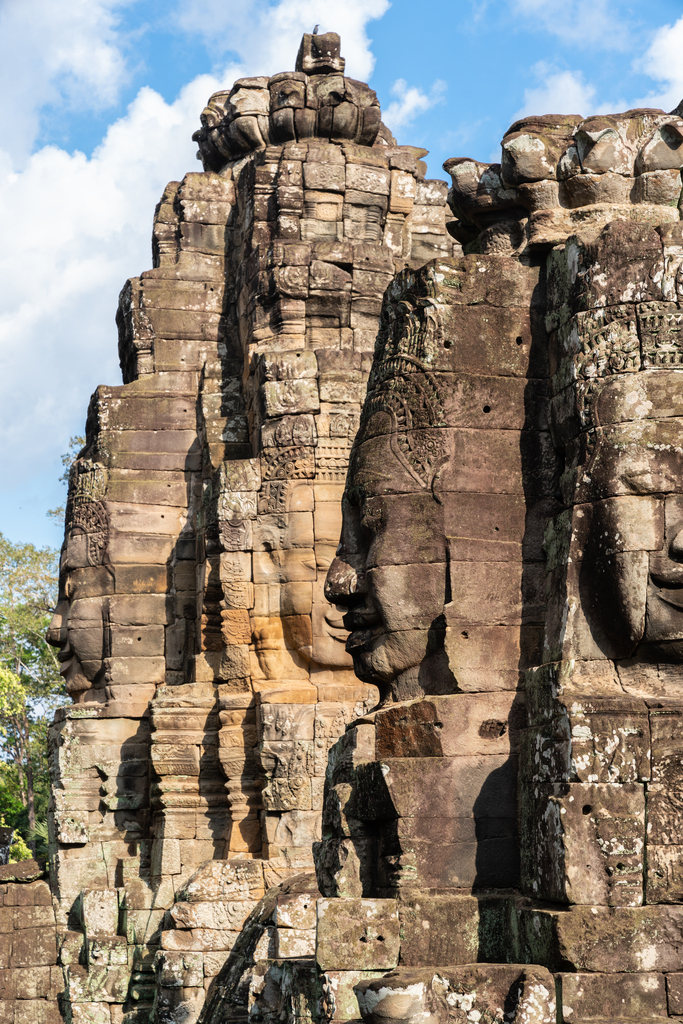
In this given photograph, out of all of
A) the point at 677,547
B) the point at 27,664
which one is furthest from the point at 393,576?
the point at 27,664

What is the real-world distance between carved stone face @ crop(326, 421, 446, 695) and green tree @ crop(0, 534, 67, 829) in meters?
27.0

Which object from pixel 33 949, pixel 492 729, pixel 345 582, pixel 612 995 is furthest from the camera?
pixel 33 949

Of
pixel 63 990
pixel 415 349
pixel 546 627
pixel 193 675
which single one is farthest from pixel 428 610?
pixel 63 990

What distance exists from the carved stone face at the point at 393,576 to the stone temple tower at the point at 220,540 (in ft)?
18.7

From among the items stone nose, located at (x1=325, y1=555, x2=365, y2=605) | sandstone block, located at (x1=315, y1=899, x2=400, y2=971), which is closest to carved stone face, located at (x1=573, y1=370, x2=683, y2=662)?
stone nose, located at (x1=325, y1=555, x2=365, y2=605)

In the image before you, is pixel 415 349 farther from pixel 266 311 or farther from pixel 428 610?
pixel 266 311

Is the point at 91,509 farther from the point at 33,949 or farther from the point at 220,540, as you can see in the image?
the point at 33,949

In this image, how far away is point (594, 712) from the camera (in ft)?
21.4

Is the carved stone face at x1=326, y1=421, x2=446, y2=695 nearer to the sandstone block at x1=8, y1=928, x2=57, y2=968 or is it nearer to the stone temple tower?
the stone temple tower

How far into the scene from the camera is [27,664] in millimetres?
36094

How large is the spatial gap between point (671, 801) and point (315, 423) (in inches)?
353

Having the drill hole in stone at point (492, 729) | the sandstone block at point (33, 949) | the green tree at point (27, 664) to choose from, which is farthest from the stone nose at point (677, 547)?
the green tree at point (27, 664)

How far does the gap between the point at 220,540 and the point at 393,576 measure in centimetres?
744

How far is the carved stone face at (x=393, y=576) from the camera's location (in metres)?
7.88
